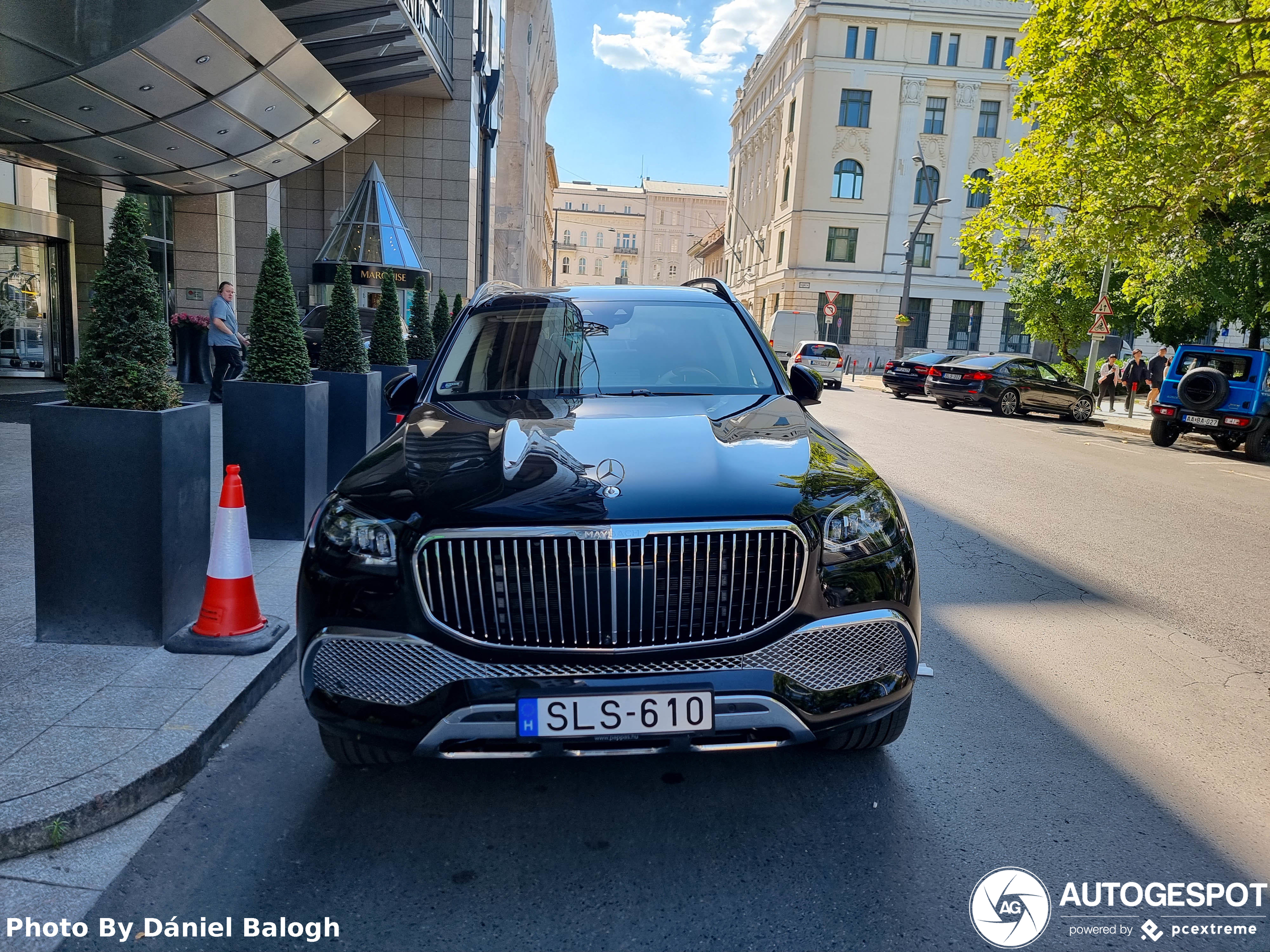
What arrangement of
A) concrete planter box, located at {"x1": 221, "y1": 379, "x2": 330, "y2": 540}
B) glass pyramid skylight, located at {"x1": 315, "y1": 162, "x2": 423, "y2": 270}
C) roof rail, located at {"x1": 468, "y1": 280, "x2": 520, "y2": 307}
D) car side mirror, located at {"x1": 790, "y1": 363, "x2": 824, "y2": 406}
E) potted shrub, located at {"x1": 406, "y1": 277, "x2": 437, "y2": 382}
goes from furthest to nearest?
glass pyramid skylight, located at {"x1": 315, "y1": 162, "x2": 423, "y2": 270} < potted shrub, located at {"x1": 406, "y1": 277, "x2": 437, "y2": 382} < concrete planter box, located at {"x1": 221, "y1": 379, "x2": 330, "y2": 540} < roof rail, located at {"x1": 468, "y1": 280, "x2": 520, "y2": 307} < car side mirror, located at {"x1": 790, "y1": 363, "x2": 824, "y2": 406}

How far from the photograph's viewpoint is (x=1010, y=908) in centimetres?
245

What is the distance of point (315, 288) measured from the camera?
24.0 metres

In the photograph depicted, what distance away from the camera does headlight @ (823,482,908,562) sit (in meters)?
2.64

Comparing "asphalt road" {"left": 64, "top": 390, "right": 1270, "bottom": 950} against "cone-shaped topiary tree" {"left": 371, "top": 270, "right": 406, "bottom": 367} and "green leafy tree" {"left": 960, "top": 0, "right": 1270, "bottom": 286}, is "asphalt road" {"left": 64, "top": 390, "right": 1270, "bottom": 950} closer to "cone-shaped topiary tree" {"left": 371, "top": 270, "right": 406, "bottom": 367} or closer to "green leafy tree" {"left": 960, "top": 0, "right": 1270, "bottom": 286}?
"cone-shaped topiary tree" {"left": 371, "top": 270, "right": 406, "bottom": 367}

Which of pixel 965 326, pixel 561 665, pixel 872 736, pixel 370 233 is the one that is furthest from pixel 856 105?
pixel 561 665

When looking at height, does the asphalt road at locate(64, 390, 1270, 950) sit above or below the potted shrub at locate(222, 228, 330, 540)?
below

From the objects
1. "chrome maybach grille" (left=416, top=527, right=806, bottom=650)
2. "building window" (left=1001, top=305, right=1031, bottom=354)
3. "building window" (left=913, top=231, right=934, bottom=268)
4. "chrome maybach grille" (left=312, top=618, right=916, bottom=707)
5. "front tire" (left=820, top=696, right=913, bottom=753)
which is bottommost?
"front tire" (left=820, top=696, right=913, bottom=753)

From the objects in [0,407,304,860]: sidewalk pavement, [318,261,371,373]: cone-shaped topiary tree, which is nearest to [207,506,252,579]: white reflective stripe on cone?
[0,407,304,860]: sidewalk pavement

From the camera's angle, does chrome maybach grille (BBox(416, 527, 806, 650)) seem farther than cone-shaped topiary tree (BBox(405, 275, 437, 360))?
No

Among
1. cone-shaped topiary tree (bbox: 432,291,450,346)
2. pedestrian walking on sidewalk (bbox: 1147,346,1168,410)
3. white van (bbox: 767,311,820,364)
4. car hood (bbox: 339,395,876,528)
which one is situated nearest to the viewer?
car hood (bbox: 339,395,876,528)

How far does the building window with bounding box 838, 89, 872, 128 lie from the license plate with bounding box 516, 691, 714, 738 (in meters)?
59.8

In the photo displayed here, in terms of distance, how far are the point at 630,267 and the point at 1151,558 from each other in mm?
128667

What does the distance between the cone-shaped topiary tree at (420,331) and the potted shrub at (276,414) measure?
20.7 feet

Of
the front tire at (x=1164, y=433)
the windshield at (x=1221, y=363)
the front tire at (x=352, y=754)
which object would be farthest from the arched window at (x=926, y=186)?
the front tire at (x=352, y=754)
